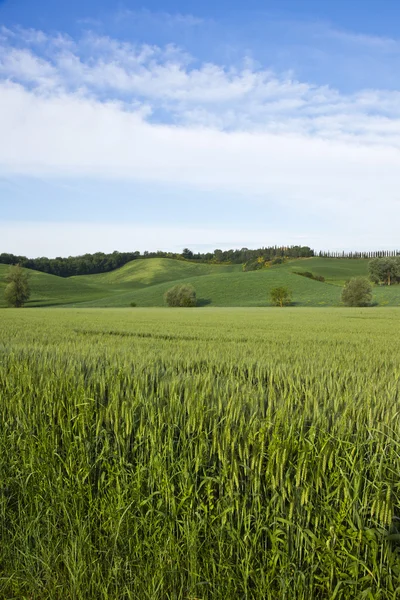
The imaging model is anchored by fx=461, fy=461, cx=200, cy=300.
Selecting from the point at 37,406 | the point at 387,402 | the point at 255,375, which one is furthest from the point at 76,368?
the point at 387,402

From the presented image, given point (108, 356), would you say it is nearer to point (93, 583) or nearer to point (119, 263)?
point (93, 583)

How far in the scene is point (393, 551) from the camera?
2.41m

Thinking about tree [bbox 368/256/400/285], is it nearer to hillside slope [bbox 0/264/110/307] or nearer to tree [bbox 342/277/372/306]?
tree [bbox 342/277/372/306]

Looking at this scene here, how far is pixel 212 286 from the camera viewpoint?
97.2 metres

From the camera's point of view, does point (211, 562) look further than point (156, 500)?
No

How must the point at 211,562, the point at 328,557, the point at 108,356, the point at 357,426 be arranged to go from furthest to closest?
the point at 108,356, the point at 357,426, the point at 211,562, the point at 328,557

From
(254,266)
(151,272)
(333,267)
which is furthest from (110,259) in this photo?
(333,267)

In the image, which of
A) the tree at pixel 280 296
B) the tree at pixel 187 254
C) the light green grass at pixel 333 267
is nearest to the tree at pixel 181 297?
the tree at pixel 280 296

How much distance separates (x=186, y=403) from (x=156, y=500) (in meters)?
0.73

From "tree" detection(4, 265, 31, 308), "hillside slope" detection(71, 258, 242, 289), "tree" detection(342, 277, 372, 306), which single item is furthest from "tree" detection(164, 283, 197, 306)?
"hillside slope" detection(71, 258, 242, 289)

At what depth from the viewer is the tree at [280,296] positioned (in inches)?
2940

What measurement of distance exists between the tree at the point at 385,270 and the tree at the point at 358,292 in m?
→ 32.9

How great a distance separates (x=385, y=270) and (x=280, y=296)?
1393 inches

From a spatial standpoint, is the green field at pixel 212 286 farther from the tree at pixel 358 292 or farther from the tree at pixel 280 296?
the tree at pixel 358 292
